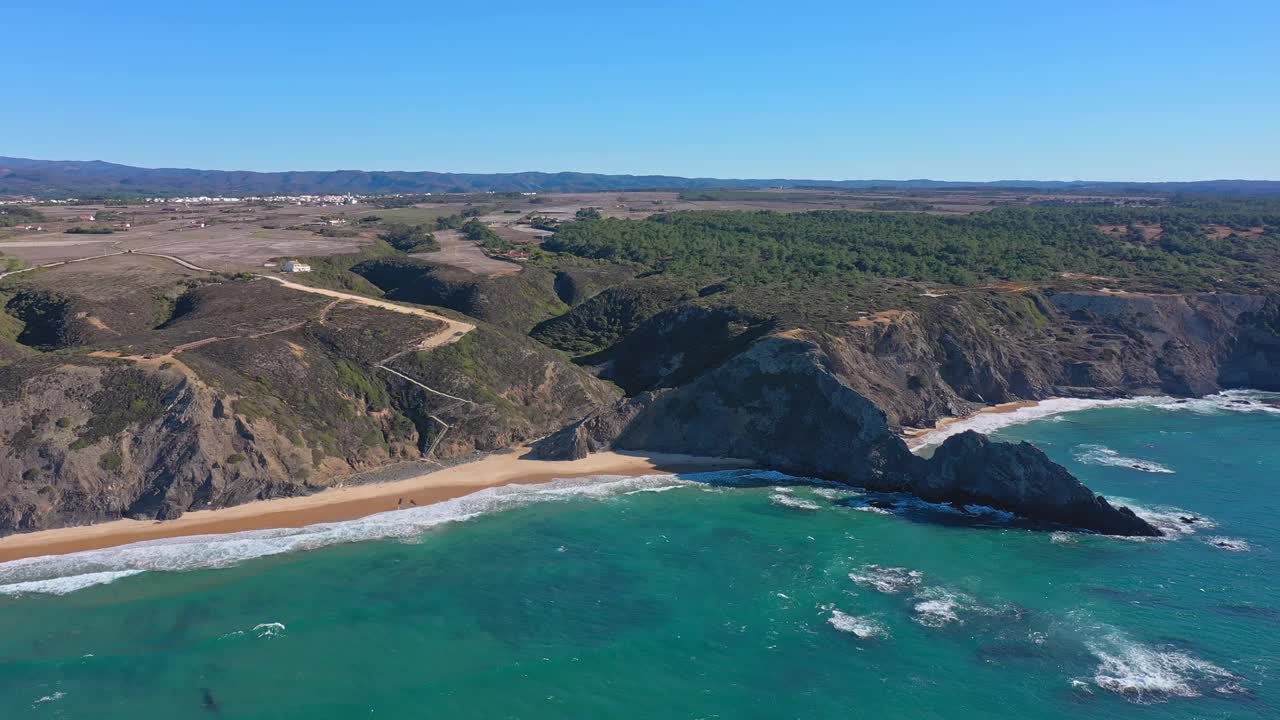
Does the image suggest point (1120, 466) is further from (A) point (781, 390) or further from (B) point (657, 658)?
(B) point (657, 658)

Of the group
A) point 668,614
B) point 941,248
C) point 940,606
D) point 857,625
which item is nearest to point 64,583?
point 668,614

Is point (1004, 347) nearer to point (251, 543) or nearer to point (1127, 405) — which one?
point (1127, 405)

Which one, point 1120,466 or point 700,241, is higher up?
point 700,241

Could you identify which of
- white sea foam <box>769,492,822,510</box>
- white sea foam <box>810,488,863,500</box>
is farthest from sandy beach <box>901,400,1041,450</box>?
white sea foam <box>769,492,822,510</box>

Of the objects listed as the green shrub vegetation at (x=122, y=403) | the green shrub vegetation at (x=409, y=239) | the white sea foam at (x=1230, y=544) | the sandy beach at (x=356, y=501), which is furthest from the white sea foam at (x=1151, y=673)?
the green shrub vegetation at (x=409, y=239)

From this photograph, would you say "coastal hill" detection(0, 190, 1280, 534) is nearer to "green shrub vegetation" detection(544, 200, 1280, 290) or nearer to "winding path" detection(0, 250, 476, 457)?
"winding path" detection(0, 250, 476, 457)

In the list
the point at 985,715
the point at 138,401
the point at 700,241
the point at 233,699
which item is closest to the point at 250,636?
the point at 233,699

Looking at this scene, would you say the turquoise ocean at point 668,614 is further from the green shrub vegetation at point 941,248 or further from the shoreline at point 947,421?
the green shrub vegetation at point 941,248
